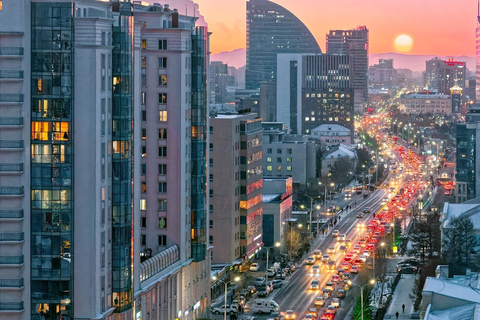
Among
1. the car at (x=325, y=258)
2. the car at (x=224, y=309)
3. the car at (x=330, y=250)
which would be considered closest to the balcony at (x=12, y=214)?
the car at (x=224, y=309)

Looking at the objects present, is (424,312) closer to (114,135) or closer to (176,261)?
(176,261)

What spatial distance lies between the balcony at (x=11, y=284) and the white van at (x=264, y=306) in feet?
72.9

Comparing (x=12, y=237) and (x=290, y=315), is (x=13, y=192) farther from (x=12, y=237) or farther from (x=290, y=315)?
(x=290, y=315)

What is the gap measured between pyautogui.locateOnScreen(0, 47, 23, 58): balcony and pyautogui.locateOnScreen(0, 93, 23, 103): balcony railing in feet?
5.14

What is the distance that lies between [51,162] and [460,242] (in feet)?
119

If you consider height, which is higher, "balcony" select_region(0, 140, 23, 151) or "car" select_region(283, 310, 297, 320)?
"balcony" select_region(0, 140, 23, 151)

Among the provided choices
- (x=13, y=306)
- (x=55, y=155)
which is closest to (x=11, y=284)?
(x=13, y=306)

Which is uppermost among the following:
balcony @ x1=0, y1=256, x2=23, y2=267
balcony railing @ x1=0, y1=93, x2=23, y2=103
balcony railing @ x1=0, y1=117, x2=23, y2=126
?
balcony railing @ x1=0, y1=93, x2=23, y2=103

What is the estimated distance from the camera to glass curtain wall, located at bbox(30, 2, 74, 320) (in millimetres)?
50156

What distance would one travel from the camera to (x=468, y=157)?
12069 centimetres

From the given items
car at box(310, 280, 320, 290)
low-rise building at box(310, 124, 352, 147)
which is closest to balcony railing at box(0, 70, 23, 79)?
car at box(310, 280, 320, 290)

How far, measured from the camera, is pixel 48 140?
166ft

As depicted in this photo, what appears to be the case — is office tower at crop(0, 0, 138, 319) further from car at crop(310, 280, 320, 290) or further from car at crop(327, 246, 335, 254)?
car at crop(327, 246, 335, 254)

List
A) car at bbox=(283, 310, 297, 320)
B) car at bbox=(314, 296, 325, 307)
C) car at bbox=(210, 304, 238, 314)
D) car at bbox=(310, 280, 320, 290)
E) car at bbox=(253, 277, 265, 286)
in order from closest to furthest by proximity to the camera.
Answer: car at bbox=(283, 310, 297, 320), car at bbox=(210, 304, 238, 314), car at bbox=(314, 296, 325, 307), car at bbox=(253, 277, 265, 286), car at bbox=(310, 280, 320, 290)
